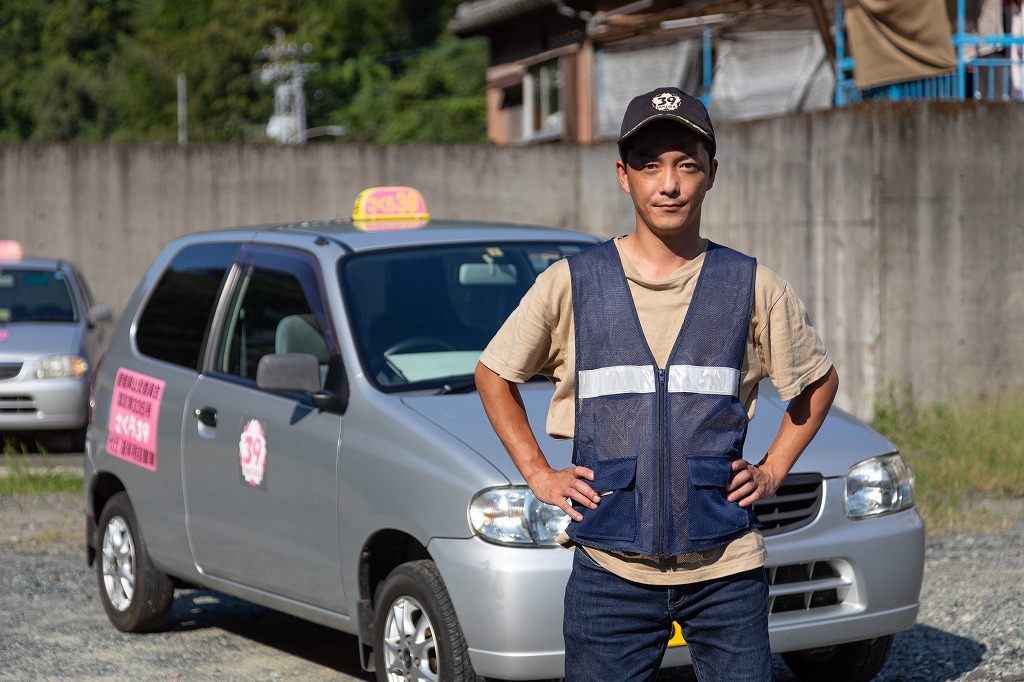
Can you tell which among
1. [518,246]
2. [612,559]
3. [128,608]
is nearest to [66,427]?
[128,608]

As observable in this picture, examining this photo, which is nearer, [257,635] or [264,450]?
[264,450]

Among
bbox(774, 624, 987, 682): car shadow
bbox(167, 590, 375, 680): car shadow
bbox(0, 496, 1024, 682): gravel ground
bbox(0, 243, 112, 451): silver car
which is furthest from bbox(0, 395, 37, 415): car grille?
bbox(774, 624, 987, 682): car shadow

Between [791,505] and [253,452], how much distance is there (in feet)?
6.65

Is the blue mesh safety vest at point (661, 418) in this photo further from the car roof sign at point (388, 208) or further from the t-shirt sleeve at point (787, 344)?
the car roof sign at point (388, 208)

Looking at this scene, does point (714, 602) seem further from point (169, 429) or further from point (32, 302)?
point (32, 302)

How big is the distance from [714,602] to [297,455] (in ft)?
8.30

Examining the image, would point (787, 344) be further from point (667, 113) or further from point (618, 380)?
point (667, 113)

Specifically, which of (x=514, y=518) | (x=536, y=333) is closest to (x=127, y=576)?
(x=514, y=518)

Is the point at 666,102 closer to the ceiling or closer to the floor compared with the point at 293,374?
closer to the ceiling

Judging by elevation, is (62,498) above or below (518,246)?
below

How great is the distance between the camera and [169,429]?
20.9ft

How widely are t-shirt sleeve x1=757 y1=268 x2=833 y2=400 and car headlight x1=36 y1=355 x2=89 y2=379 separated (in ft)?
32.8

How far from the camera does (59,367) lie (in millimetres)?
12570

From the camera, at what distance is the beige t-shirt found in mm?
3326
